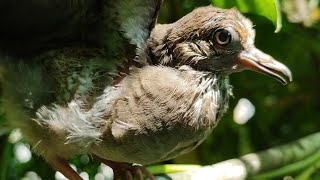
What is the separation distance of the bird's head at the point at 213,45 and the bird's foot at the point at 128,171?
11.8 inches

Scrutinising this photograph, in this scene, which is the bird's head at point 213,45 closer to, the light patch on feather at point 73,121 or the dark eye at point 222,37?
the dark eye at point 222,37

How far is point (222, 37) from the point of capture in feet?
5.02

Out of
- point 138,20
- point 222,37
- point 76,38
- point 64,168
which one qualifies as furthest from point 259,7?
point 64,168

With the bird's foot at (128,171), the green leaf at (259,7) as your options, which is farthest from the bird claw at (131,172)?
the green leaf at (259,7)

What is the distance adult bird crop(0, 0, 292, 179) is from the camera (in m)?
1.52

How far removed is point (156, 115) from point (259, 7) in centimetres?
34

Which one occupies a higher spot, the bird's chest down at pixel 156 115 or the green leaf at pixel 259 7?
the green leaf at pixel 259 7

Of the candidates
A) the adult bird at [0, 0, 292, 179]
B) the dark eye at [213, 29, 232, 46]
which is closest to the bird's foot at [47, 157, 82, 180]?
the adult bird at [0, 0, 292, 179]

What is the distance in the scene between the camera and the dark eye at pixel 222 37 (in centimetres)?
152

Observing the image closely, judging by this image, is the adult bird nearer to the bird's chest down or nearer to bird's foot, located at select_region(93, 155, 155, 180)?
the bird's chest down

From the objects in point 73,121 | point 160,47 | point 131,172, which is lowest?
point 131,172

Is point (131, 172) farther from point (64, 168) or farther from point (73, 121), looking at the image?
point (73, 121)

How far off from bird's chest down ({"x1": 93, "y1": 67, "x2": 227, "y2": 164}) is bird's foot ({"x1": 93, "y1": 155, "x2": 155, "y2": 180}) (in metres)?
0.20

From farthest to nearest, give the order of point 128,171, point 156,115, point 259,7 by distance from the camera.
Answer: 1. point 128,171
2. point 259,7
3. point 156,115
